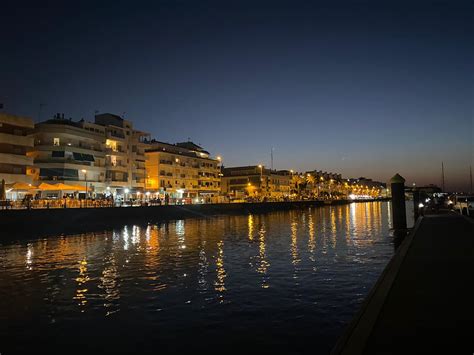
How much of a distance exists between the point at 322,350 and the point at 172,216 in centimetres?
6023

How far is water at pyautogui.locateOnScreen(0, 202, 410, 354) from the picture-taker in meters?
9.81

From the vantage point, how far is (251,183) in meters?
148

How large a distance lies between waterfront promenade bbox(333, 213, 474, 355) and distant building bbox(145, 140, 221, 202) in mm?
83237

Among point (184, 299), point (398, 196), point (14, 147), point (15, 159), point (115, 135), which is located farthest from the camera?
point (115, 135)

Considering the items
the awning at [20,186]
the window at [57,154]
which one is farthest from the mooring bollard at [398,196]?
the window at [57,154]

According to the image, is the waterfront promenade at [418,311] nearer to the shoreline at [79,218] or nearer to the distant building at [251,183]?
the shoreline at [79,218]

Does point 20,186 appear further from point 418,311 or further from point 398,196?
point 418,311

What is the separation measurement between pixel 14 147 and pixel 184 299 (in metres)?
53.2

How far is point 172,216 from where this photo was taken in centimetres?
6769

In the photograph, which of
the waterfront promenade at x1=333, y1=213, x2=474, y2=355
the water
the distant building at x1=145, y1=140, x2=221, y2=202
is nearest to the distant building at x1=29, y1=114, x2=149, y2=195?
the distant building at x1=145, y1=140, x2=221, y2=202

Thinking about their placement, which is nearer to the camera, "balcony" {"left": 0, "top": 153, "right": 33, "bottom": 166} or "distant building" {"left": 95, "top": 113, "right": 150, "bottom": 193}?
"balcony" {"left": 0, "top": 153, "right": 33, "bottom": 166}

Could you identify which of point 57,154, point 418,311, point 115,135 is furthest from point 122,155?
point 418,311

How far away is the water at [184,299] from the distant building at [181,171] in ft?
237

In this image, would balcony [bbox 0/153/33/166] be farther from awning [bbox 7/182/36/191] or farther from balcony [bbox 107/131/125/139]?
balcony [bbox 107/131/125/139]
